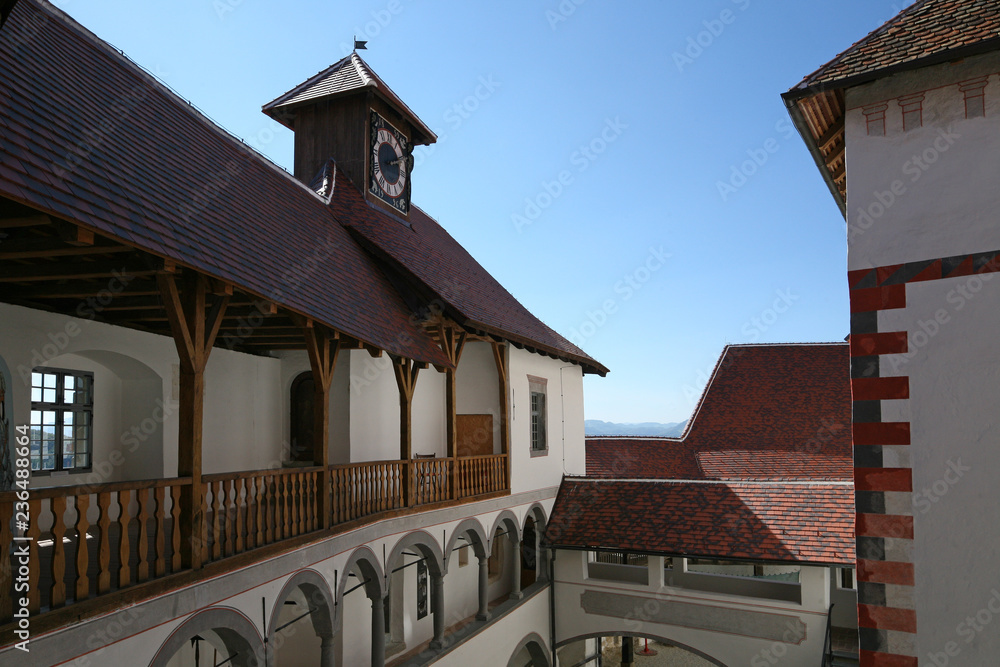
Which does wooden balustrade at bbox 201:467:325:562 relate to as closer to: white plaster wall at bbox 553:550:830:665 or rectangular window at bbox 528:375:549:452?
rectangular window at bbox 528:375:549:452

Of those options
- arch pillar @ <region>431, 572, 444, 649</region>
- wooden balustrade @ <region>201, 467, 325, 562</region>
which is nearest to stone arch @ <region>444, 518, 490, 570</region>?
arch pillar @ <region>431, 572, 444, 649</region>

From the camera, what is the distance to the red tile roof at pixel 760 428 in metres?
24.4

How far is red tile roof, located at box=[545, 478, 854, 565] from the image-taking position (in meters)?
14.7

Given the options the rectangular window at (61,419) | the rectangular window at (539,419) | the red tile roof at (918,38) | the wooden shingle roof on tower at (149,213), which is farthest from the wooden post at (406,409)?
the red tile roof at (918,38)

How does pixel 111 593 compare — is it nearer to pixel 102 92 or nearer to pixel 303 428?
pixel 102 92

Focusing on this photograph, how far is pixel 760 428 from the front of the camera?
2580cm

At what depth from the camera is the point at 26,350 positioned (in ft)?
27.2

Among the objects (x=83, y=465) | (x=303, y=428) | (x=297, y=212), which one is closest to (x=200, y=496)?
(x=83, y=465)

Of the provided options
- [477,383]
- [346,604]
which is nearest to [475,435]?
[477,383]

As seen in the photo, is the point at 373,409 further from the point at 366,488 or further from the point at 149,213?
the point at 149,213

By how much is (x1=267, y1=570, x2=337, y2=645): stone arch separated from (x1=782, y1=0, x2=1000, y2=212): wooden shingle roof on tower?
7.10 metres

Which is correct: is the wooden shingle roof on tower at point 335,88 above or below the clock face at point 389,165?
above

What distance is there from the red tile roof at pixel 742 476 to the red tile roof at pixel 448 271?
412cm

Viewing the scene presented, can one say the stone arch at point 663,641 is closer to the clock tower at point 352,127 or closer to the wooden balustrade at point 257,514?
the wooden balustrade at point 257,514
